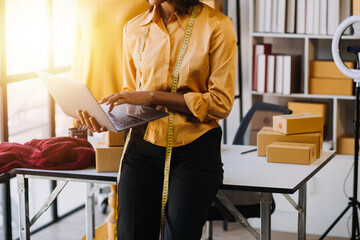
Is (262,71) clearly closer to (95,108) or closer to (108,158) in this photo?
(108,158)

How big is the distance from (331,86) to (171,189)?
7.40ft

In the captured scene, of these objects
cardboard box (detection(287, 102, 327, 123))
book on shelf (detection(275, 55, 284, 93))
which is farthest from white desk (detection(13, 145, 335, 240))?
book on shelf (detection(275, 55, 284, 93))

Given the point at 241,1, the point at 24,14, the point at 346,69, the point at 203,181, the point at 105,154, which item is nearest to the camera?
the point at 203,181

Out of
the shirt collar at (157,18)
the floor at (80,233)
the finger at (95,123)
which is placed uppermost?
the shirt collar at (157,18)

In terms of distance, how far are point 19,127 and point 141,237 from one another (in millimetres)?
2019

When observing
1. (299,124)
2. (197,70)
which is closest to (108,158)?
(197,70)

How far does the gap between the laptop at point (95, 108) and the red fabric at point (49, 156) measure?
1.32 ft

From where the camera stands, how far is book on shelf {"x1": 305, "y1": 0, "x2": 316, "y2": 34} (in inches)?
158

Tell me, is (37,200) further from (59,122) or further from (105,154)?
(105,154)

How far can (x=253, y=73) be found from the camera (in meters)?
4.23

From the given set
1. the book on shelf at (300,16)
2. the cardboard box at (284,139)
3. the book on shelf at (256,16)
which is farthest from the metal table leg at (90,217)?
the book on shelf at (300,16)

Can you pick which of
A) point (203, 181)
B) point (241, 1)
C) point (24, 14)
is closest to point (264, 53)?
point (241, 1)

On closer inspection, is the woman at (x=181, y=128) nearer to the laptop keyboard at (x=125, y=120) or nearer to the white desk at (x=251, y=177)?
the laptop keyboard at (x=125, y=120)

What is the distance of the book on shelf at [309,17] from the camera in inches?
158
